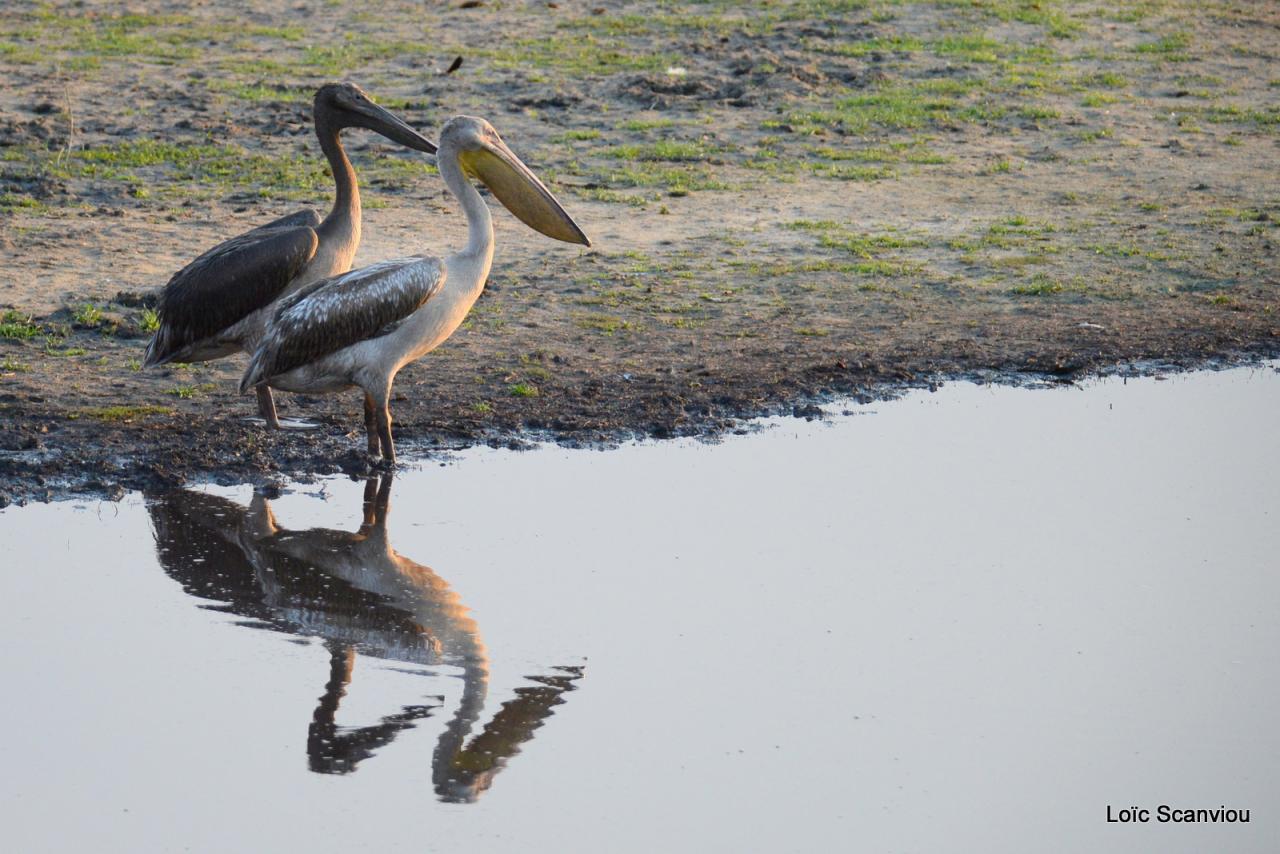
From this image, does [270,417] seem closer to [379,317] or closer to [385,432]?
[385,432]

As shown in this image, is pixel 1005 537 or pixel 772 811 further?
pixel 1005 537

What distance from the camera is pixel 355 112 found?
922cm

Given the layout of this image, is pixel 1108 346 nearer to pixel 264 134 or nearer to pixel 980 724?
pixel 980 724

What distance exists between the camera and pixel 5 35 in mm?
16062

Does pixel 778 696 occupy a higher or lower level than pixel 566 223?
lower

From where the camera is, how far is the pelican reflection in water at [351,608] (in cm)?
565

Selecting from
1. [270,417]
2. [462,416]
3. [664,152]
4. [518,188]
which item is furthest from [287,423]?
[664,152]

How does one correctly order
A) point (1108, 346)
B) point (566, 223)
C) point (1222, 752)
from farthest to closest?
point (1108, 346), point (566, 223), point (1222, 752)

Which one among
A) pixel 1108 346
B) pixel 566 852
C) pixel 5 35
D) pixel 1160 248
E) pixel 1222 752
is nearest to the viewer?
pixel 566 852

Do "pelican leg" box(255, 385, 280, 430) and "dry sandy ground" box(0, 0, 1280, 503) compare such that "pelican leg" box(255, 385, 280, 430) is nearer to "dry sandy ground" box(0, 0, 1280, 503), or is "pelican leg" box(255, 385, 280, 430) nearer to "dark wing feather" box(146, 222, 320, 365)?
"dry sandy ground" box(0, 0, 1280, 503)

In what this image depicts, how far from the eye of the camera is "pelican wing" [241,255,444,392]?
789cm

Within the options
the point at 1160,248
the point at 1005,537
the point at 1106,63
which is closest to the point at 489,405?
the point at 1005,537

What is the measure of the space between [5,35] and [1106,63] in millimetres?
9859

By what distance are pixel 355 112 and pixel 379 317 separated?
1758 millimetres
